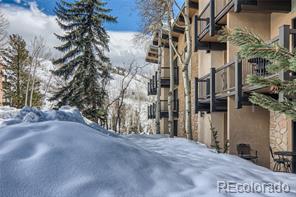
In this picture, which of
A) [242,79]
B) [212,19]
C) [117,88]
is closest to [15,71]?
[117,88]

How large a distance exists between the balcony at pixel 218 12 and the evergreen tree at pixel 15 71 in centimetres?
2593

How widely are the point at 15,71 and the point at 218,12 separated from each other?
28679 mm

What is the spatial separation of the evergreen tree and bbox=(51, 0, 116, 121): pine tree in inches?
428

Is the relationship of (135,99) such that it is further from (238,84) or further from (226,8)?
(238,84)

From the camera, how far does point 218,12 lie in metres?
12.7

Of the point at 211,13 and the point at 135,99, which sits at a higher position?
the point at 211,13

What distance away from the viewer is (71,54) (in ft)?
84.9

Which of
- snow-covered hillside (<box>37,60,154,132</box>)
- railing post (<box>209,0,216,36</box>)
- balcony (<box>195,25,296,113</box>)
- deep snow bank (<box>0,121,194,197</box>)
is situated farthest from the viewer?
snow-covered hillside (<box>37,60,154,132</box>)

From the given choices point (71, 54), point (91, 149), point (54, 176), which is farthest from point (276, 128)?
point (71, 54)

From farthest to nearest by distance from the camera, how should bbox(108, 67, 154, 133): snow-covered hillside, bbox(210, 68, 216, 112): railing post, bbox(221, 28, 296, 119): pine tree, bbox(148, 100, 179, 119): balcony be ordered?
bbox(108, 67, 154, 133): snow-covered hillside, bbox(148, 100, 179, 119): balcony, bbox(210, 68, 216, 112): railing post, bbox(221, 28, 296, 119): pine tree

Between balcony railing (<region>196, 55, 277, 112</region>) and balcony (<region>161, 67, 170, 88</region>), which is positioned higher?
balcony (<region>161, 67, 170, 88</region>)

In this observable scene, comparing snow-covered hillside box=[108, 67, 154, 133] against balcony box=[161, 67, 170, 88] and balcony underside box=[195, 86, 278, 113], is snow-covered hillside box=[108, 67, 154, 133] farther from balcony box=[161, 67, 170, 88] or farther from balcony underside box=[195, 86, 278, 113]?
balcony underside box=[195, 86, 278, 113]

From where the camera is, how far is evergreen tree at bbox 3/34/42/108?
117 feet

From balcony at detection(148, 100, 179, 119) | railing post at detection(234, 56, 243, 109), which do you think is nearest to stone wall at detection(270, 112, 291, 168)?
railing post at detection(234, 56, 243, 109)
